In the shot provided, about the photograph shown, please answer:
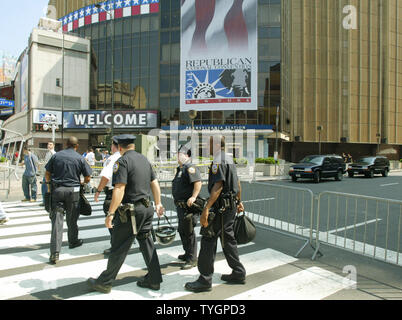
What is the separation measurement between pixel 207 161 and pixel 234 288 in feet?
55.7

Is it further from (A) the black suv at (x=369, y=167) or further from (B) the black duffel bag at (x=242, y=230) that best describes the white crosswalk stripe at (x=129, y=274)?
(A) the black suv at (x=369, y=167)

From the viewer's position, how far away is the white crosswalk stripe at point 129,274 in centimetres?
373

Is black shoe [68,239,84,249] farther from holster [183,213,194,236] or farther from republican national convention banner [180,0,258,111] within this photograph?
republican national convention banner [180,0,258,111]

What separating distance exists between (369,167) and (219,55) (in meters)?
18.9

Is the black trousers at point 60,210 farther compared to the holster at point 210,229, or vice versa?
the black trousers at point 60,210

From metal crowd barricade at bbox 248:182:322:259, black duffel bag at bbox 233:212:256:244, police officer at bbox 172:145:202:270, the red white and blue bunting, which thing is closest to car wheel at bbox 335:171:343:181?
metal crowd barricade at bbox 248:182:322:259

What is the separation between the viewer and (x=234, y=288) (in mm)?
3926

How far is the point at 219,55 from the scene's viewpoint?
33500 mm

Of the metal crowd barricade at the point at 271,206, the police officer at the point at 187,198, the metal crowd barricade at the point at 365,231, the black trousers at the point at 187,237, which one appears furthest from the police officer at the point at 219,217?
the metal crowd barricade at the point at 271,206

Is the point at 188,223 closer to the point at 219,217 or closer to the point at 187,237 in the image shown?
the point at 187,237

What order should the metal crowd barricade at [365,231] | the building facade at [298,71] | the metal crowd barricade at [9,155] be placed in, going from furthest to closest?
the building facade at [298,71], the metal crowd barricade at [9,155], the metal crowd barricade at [365,231]

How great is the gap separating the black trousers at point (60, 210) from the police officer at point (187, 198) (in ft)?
5.86

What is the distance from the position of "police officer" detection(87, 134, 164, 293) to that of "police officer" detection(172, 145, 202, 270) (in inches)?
36.1
